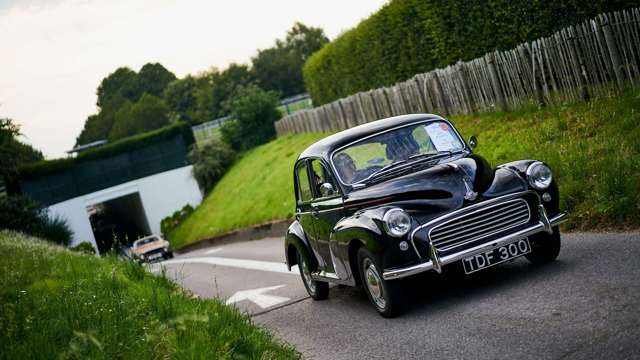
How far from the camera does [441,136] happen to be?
362 inches

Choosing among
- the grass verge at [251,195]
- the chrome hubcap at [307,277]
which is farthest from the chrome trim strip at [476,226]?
the grass verge at [251,195]

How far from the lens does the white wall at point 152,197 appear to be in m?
51.1

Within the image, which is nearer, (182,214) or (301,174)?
(301,174)

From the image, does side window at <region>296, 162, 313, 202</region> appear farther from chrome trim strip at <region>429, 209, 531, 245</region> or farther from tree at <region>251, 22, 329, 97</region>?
tree at <region>251, 22, 329, 97</region>

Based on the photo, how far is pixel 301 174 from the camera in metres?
10.2

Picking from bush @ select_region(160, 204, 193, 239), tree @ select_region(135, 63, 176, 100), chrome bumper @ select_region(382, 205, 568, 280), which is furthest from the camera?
tree @ select_region(135, 63, 176, 100)

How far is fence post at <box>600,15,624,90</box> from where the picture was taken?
46.1ft

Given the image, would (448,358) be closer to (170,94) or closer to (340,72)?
(340,72)

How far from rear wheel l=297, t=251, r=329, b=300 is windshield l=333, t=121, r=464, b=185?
162 cm

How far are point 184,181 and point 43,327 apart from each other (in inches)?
1818

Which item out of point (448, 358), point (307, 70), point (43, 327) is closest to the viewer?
point (448, 358)

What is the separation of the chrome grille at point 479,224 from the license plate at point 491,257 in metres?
0.16

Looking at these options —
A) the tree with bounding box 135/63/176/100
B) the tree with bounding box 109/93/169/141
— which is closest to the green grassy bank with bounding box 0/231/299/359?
the tree with bounding box 109/93/169/141

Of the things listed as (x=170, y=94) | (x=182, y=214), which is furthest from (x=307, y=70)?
(x=170, y=94)
